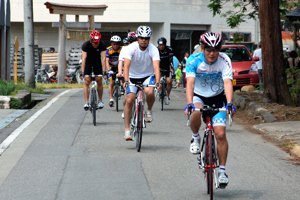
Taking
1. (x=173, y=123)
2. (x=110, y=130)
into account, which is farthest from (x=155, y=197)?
(x=173, y=123)

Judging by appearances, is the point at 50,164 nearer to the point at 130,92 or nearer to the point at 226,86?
the point at 130,92

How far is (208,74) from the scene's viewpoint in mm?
6023

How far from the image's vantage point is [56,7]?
90.9 feet

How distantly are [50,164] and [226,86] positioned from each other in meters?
2.94

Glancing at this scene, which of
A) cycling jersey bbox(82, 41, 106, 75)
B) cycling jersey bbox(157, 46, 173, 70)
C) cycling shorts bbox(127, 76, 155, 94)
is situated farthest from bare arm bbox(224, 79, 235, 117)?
cycling jersey bbox(157, 46, 173, 70)

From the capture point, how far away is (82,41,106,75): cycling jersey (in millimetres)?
12000

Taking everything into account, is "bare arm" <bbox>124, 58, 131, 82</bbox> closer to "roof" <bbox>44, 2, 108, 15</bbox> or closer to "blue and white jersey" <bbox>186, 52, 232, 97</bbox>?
"blue and white jersey" <bbox>186, 52, 232, 97</bbox>

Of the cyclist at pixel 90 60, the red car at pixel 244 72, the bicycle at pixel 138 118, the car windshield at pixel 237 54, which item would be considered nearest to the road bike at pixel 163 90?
the cyclist at pixel 90 60

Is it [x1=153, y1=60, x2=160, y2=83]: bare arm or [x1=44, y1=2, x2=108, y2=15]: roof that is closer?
[x1=153, y1=60, x2=160, y2=83]: bare arm

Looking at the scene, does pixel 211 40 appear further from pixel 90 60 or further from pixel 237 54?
pixel 237 54

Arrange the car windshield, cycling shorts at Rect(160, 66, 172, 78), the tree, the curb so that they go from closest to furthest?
the curb < the tree < cycling shorts at Rect(160, 66, 172, 78) < the car windshield

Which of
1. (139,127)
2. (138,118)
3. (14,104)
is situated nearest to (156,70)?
(138,118)

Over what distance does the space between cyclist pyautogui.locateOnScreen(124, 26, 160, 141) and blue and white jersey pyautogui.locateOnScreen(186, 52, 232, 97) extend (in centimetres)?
268

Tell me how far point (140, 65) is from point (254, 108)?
5.00 meters
